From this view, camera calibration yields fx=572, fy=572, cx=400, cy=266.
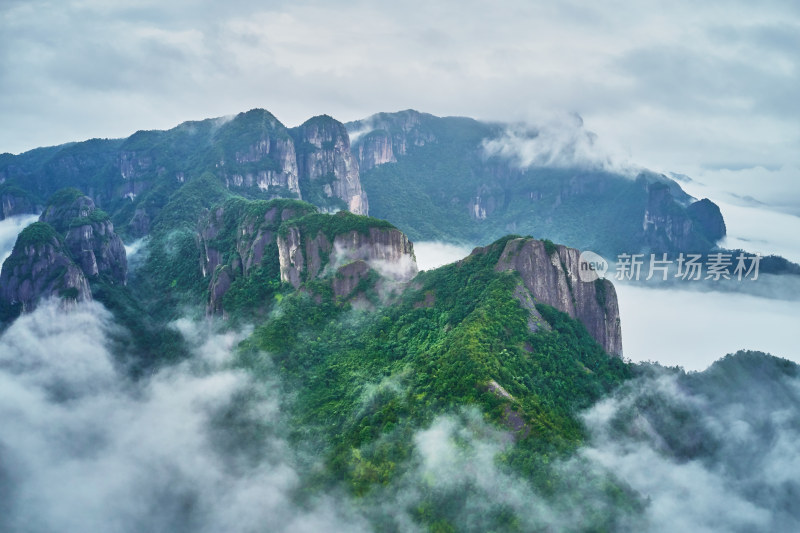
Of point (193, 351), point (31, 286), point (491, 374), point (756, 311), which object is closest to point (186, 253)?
point (31, 286)

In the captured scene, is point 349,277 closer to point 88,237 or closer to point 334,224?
point 334,224

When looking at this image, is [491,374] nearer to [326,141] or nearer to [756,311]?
[756,311]

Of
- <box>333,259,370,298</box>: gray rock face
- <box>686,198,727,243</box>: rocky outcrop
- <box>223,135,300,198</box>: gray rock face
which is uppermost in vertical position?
<box>223,135,300,198</box>: gray rock face

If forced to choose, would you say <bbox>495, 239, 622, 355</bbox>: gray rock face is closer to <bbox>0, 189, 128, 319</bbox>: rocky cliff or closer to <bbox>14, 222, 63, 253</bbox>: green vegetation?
<bbox>0, 189, 128, 319</bbox>: rocky cliff

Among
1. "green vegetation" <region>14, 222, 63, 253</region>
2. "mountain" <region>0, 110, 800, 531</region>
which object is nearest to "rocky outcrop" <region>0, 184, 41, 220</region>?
"green vegetation" <region>14, 222, 63, 253</region>

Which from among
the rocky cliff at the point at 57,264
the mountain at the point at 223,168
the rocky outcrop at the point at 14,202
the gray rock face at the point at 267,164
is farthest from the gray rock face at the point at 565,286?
the rocky outcrop at the point at 14,202

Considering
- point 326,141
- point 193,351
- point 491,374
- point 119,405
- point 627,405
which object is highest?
point 326,141

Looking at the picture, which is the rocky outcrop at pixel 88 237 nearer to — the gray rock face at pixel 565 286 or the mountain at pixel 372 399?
the mountain at pixel 372 399
